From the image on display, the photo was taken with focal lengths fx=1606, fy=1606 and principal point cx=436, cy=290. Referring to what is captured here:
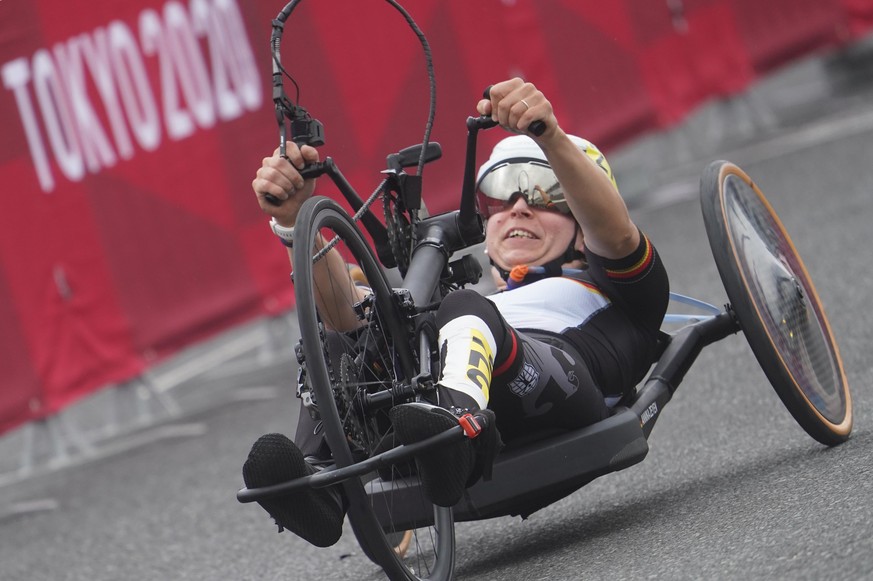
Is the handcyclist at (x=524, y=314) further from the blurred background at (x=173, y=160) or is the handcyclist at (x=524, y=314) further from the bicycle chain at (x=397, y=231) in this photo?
the blurred background at (x=173, y=160)

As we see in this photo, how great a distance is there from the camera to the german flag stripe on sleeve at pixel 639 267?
14.1 ft

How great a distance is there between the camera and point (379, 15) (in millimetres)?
9734

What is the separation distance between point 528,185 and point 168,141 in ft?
14.7

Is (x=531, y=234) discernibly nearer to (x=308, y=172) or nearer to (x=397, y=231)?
(x=397, y=231)

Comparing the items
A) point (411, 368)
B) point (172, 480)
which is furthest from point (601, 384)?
point (172, 480)

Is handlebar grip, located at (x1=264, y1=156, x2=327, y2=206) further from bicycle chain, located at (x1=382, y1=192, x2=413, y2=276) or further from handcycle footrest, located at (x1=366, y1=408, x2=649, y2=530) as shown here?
handcycle footrest, located at (x1=366, y1=408, x2=649, y2=530)

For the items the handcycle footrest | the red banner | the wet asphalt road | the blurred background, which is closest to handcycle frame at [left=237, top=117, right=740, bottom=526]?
the handcycle footrest

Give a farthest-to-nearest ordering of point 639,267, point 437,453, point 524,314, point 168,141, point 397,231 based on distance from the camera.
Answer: point 168,141 → point 524,314 → point 639,267 → point 397,231 → point 437,453

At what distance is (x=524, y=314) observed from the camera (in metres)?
4.45

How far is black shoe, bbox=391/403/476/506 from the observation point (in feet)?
11.1

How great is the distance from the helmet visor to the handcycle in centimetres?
32

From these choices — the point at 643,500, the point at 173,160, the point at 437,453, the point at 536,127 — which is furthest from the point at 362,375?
the point at 173,160

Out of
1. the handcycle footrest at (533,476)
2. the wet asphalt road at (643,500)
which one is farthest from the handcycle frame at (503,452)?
the wet asphalt road at (643,500)

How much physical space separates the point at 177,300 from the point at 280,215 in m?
4.77
